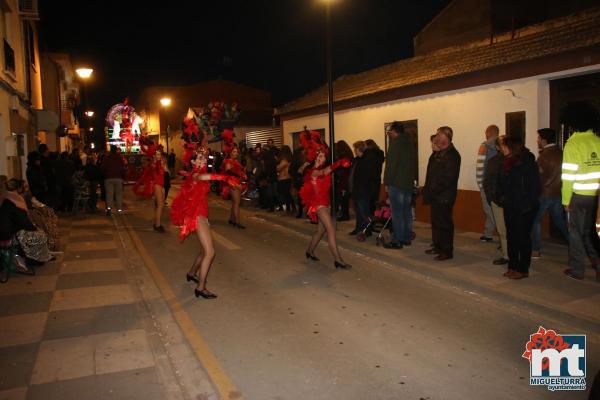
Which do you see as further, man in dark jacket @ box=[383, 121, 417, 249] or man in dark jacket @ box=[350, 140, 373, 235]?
man in dark jacket @ box=[350, 140, 373, 235]

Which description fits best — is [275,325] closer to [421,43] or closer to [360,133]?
[360,133]

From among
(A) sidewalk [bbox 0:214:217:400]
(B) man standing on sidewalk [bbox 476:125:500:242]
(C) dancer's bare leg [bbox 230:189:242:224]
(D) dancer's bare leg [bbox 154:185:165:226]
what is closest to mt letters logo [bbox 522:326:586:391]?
(A) sidewalk [bbox 0:214:217:400]

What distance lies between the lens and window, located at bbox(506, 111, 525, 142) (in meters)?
10.2

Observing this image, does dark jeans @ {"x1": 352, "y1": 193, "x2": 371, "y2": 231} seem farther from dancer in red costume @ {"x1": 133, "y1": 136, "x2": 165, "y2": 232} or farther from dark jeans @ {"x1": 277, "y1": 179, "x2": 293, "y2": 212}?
dancer in red costume @ {"x1": 133, "y1": 136, "x2": 165, "y2": 232}

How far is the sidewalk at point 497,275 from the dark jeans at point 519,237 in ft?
0.76

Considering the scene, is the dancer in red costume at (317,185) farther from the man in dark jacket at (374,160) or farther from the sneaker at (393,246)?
the man in dark jacket at (374,160)

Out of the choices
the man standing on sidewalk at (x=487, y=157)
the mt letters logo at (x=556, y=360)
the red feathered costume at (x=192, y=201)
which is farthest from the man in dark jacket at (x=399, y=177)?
the mt letters logo at (x=556, y=360)

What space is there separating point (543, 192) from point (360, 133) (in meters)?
8.12

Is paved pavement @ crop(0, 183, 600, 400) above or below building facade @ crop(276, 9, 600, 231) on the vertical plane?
below

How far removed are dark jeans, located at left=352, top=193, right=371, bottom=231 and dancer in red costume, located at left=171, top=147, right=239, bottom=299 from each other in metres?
4.39

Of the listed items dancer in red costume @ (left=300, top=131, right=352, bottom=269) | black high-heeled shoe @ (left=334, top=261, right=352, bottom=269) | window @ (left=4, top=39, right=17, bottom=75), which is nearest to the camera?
dancer in red costume @ (left=300, top=131, right=352, bottom=269)

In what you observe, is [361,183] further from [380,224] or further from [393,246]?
[393,246]

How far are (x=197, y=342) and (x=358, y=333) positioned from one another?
5.31ft

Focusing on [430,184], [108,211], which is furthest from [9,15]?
[430,184]
